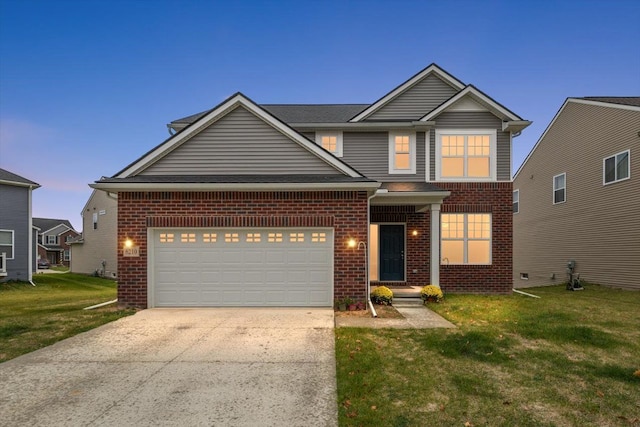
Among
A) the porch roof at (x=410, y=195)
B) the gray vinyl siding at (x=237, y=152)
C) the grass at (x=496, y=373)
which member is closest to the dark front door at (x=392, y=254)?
the porch roof at (x=410, y=195)

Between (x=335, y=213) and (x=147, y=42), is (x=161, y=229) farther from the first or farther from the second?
(x=147, y=42)

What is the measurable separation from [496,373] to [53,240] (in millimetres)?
67094

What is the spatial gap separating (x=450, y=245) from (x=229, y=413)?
34.2 feet

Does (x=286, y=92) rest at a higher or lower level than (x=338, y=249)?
higher

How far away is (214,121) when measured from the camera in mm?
9867

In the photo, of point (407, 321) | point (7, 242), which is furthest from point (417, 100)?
point (7, 242)

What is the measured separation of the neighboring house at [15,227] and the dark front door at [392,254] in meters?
19.7

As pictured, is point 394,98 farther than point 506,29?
No

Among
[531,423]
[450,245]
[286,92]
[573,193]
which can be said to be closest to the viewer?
[531,423]

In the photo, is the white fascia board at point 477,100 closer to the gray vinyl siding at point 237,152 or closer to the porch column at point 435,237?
the porch column at point 435,237

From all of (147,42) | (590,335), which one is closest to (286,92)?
(147,42)

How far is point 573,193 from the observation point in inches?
664

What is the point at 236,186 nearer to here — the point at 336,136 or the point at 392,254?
the point at 336,136

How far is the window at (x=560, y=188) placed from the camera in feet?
57.6
